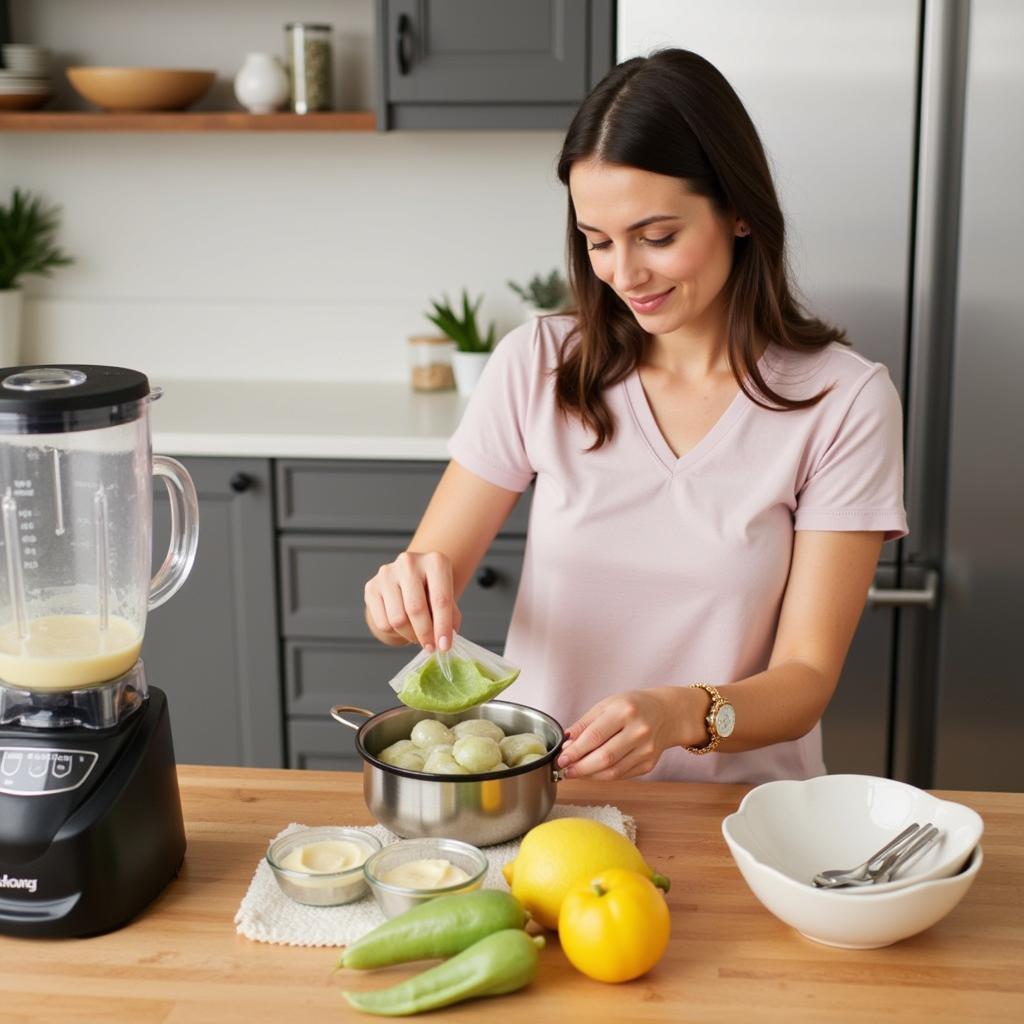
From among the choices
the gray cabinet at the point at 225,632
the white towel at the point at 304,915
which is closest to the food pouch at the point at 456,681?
the white towel at the point at 304,915

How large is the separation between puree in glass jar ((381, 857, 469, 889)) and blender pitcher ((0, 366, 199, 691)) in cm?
29

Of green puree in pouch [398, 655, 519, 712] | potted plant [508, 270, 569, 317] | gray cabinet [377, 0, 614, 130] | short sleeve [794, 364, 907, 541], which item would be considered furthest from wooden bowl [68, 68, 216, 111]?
green puree in pouch [398, 655, 519, 712]

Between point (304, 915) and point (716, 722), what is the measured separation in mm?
453

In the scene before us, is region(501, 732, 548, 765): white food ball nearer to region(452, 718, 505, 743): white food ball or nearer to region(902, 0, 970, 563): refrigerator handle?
region(452, 718, 505, 743): white food ball

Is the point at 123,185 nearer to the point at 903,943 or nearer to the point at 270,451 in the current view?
the point at 270,451

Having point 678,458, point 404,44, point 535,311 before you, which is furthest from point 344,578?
point 678,458

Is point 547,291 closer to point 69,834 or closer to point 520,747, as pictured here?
point 520,747

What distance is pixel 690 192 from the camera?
59.3 inches

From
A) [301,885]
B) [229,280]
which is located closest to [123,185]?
[229,280]

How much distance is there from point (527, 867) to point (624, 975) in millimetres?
117

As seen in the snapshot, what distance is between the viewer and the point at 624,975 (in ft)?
3.35

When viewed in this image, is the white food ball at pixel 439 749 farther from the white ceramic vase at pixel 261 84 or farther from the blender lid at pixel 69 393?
the white ceramic vase at pixel 261 84

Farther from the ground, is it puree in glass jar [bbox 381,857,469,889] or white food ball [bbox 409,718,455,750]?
white food ball [bbox 409,718,455,750]

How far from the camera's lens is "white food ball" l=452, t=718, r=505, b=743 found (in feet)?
4.14
